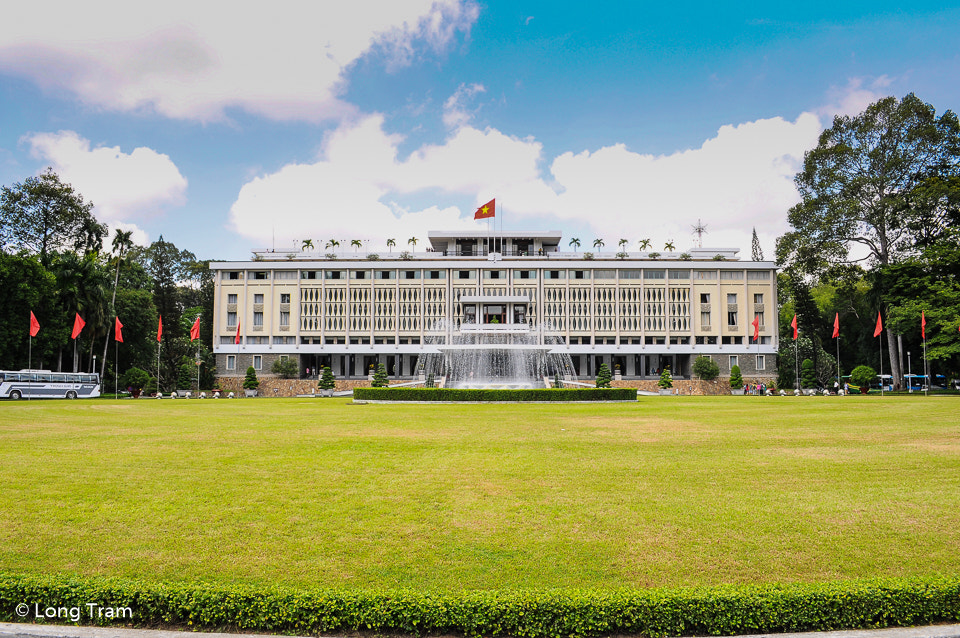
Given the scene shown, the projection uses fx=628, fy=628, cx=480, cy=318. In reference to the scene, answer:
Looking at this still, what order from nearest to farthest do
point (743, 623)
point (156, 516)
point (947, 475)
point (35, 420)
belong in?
point (743, 623), point (156, 516), point (947, 475), point (35, 420)

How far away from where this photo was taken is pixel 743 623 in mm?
5797

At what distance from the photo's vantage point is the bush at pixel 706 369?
67.4m

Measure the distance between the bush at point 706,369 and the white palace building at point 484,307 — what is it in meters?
6.10

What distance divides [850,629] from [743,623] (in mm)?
1001

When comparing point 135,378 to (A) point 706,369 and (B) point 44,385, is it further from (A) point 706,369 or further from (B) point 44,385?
(A) point 706,369

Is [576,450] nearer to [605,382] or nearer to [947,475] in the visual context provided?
[947,475]

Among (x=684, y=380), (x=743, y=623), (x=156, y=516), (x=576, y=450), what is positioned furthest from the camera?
(x=684, y=380)

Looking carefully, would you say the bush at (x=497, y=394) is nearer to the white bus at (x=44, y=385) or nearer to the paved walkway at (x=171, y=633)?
the white bus at (x=44, y=385)

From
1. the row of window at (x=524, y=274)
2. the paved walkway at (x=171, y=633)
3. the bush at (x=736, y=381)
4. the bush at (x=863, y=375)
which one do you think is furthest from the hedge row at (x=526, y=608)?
the row of window at (x=524, y=274)

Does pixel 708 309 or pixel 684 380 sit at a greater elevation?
pixel 708 309

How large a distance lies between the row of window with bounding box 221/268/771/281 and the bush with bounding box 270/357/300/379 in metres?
11.0

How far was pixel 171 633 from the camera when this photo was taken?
5.63 meters

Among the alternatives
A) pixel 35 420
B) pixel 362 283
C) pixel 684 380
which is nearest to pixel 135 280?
pixel 362 283

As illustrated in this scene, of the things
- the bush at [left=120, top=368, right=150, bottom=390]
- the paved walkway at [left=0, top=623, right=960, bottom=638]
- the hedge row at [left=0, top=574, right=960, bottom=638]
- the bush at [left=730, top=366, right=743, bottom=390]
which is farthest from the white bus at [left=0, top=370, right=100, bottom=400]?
the bush at [left=730, top=366, right=743, bottom=390]
